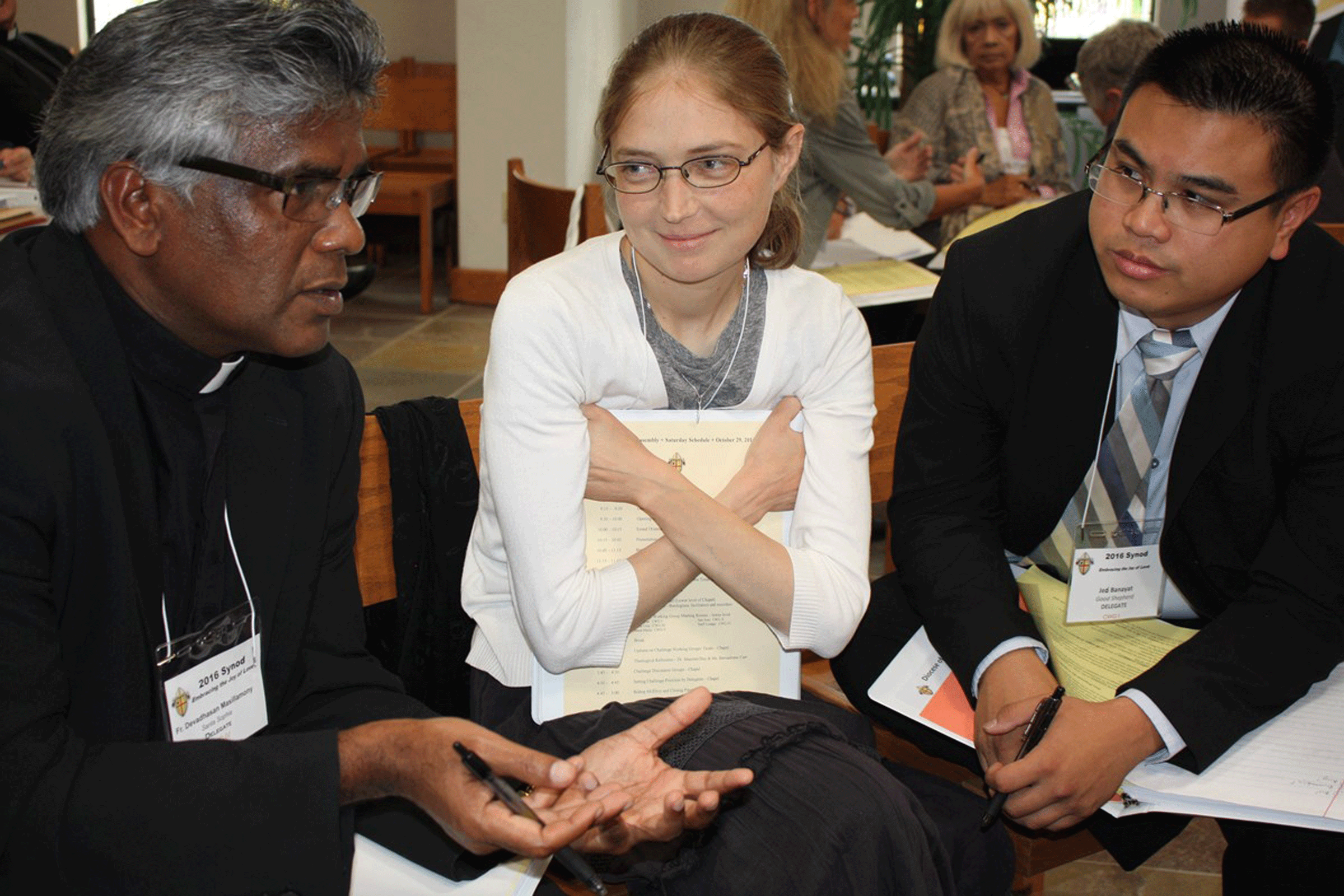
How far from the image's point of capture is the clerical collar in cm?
153

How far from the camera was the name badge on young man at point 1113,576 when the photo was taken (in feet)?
6.84

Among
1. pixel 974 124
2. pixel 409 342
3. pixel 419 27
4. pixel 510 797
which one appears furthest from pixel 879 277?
pixel 419 27

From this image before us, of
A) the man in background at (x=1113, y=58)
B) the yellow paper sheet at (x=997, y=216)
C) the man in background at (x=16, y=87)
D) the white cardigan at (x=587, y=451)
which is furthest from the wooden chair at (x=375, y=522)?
the man in background at (x=1113, y=58)

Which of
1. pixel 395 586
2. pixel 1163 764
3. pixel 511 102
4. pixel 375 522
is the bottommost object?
pixel 1163 764

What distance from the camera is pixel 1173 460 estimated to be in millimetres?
2082

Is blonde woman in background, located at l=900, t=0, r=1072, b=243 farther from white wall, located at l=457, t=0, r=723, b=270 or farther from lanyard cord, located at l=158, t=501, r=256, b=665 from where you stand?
lanyard cord, located at l=158, t=501, r=256, b=665

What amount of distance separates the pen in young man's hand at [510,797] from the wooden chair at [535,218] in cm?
300

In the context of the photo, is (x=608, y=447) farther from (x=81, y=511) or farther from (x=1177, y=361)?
(x=1177, y=361)

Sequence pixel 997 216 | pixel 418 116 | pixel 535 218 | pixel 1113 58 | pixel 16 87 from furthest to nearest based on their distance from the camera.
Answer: pixel 418 116 → pixel 1113 58 → pixel 16 87 → pixel 997 216 → pixel 535 218

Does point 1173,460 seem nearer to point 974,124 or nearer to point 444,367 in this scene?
point 974,124

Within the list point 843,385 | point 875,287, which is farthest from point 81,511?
point 875,287

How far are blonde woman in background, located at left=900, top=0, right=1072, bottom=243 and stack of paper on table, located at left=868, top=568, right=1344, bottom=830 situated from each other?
3297mm

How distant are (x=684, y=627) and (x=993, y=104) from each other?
13.2 ft

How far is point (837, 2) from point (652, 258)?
2395 millimetres
